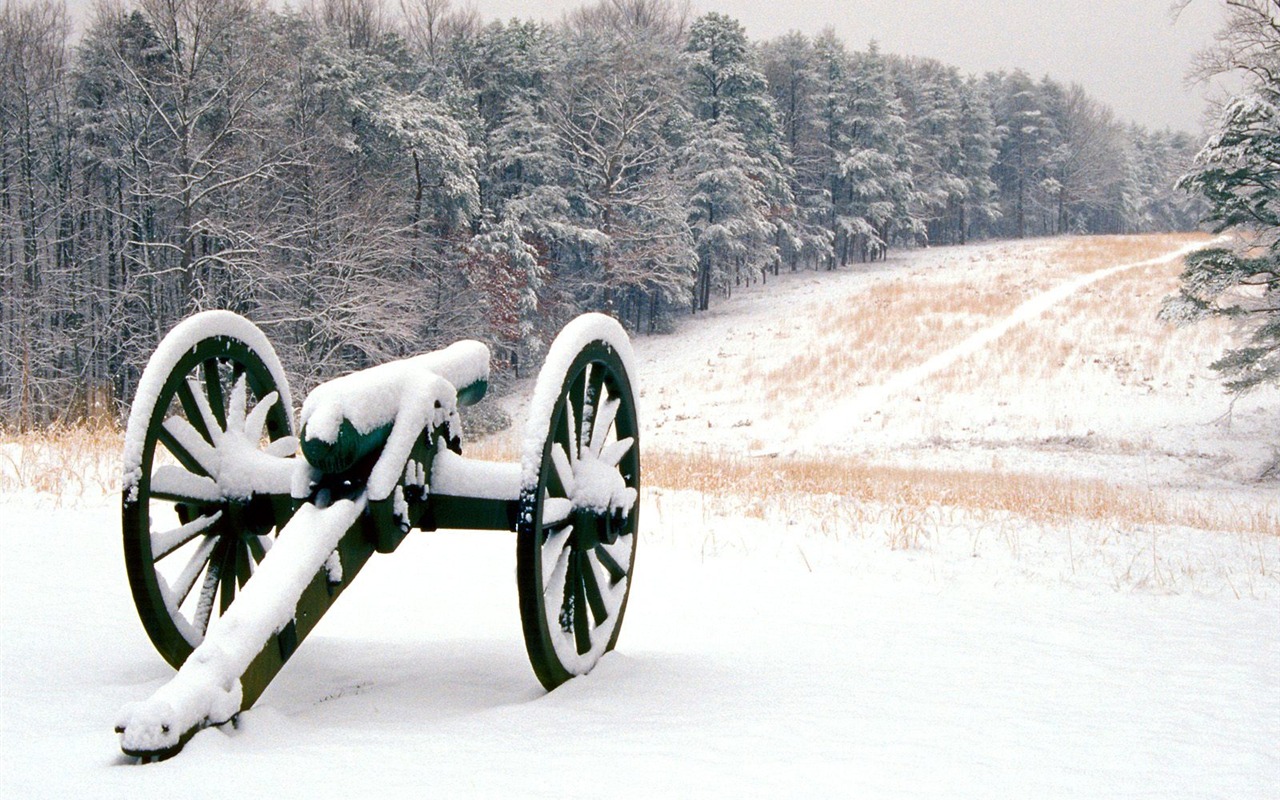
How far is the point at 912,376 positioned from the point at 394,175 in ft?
54.2

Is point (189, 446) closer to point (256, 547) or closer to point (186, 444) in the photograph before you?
point (186, 444)

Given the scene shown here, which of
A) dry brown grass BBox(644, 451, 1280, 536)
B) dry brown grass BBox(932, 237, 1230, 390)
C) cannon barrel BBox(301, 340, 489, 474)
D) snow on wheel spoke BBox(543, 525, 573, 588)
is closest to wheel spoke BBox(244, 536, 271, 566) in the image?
cannon barrel BBox(301, 340, 489, 474)

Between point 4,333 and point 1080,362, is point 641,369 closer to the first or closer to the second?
point 1080,362

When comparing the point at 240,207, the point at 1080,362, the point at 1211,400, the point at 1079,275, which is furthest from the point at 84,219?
the point at 1079,275

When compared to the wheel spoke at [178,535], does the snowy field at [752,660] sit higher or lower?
lower

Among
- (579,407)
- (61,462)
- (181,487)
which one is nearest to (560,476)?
(579,407)

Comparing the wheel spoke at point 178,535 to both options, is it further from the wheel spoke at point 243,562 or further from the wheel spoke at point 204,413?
the wheel spoke at point 204,413

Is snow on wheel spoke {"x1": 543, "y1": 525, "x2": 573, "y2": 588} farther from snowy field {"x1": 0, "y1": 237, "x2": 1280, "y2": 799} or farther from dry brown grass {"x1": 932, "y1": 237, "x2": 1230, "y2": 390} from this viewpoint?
dry brown grass {"x1": 932, "y1": 237, "x2": 1230, "y2": 390}

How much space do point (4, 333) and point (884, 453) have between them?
883 inches

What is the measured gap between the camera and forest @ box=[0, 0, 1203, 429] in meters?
22.9

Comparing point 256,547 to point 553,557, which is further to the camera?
point 256,547

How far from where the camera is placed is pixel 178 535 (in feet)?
11.5

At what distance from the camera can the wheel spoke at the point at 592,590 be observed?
3.70 metres

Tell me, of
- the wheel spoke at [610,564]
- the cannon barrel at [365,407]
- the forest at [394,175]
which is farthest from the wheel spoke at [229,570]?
the forest at [394,175]
